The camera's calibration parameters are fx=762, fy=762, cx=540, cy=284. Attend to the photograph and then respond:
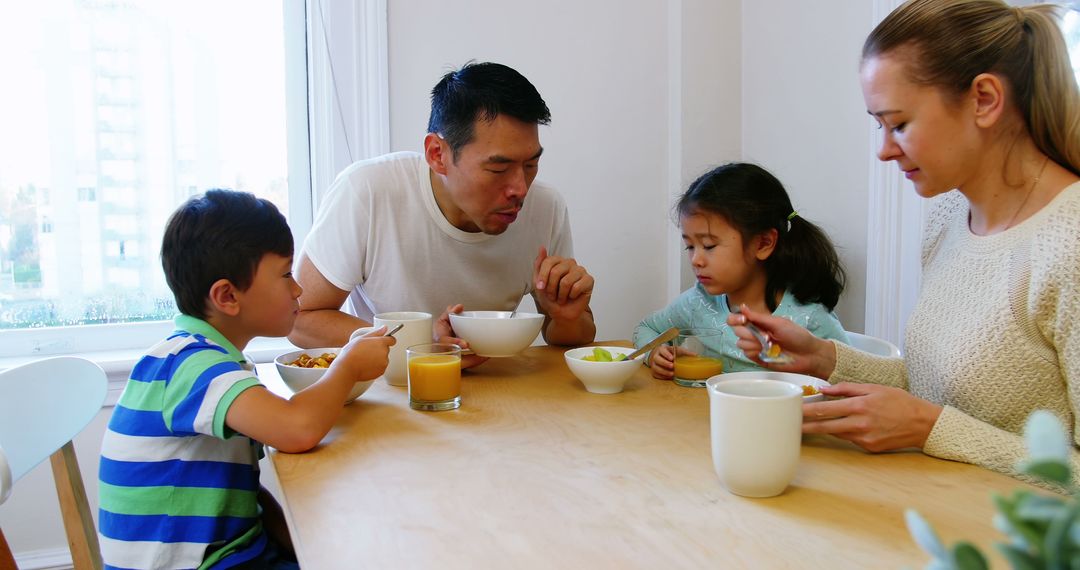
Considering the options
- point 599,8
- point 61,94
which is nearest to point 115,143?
point 61,94

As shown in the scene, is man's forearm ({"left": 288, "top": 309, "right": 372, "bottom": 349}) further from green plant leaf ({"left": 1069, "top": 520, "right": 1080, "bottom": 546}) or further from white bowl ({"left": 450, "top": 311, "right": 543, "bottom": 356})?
green plant leaf ({"left": 1069, "top": 520, "right": 1080, "bottom": 546})

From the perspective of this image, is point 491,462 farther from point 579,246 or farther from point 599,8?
point 599,8

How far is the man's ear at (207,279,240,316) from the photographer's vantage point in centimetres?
121

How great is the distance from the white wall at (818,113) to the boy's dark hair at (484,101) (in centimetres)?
99

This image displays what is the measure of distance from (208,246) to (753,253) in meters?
1.19

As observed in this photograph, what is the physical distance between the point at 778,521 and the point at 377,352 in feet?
2.19

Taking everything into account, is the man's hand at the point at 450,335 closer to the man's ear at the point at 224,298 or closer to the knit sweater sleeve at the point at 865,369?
the man's ear at the point at 224,298

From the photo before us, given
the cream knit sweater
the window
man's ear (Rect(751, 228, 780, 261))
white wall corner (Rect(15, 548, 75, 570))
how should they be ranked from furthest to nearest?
the window, white wall corner (Rect(15, 548, 75, 570)), man's ear (Rect(751, 228, 780, 261)), the cream knit sweater

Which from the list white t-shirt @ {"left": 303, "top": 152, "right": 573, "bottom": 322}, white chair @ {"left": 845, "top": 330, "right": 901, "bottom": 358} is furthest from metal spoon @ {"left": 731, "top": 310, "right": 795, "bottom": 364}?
white t-shirt @ {"left": 303, "top": 152, "right": 573, "bottom": 322}

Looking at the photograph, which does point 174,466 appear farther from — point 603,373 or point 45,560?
point 45,560

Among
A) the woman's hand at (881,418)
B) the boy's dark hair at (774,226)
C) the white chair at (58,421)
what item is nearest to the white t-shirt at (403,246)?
the boy's dark hair at (774,226)

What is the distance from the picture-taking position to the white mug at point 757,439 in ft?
2.70

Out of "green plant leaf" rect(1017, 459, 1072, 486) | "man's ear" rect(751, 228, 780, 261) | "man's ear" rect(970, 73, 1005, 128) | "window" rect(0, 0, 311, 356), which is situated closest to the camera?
"green plant leaf" rect(1017, 459, 1072, 486)

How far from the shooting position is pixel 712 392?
0.86m
